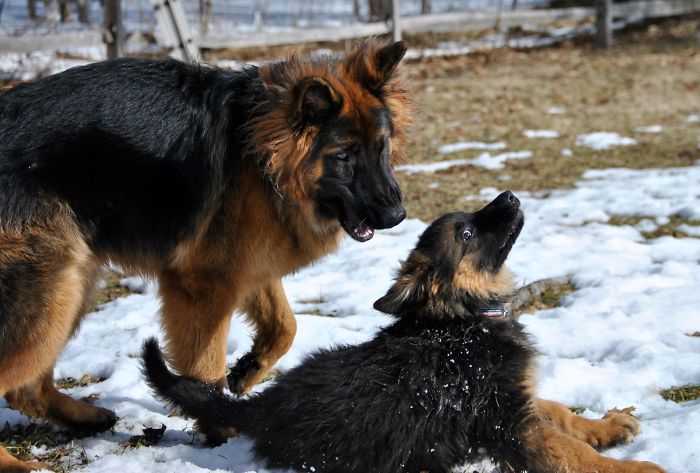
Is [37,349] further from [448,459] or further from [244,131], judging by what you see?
[448,459]

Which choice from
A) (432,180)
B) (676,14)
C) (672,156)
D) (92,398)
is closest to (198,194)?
(92,398)

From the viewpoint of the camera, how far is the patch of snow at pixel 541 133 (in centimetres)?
1076

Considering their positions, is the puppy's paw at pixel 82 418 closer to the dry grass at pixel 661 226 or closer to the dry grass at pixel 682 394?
the dry grass at pixel 682 394

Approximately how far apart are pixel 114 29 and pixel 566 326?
884 centimetres

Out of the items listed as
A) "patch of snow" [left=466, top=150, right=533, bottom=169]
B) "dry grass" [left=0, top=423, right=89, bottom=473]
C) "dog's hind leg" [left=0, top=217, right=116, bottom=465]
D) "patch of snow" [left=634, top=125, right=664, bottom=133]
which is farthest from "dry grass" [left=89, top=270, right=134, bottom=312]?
"patch of snow" [left=634, top=125, right=664, bottom=133]

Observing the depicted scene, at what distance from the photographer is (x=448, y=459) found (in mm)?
3730

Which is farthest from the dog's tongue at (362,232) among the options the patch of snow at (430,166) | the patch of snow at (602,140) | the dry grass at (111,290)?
the patch of snow at (602,140)

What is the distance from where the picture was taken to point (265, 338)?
4867 millimetres

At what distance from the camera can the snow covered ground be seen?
13.3ft

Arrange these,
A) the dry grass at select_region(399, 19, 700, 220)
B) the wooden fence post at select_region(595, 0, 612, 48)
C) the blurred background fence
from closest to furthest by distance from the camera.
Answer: the dry grass at select_region(399, 19, 700, 220) < the blurred background fence < the wooden fence post at select_region(595, 0, 612, 48)

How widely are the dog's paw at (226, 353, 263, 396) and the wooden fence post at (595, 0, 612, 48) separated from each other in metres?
14.6

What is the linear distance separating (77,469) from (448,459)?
1.86 m

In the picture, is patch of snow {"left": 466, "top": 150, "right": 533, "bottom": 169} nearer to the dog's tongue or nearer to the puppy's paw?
the dog's tongue

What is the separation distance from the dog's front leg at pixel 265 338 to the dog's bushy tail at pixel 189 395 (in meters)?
0.71
